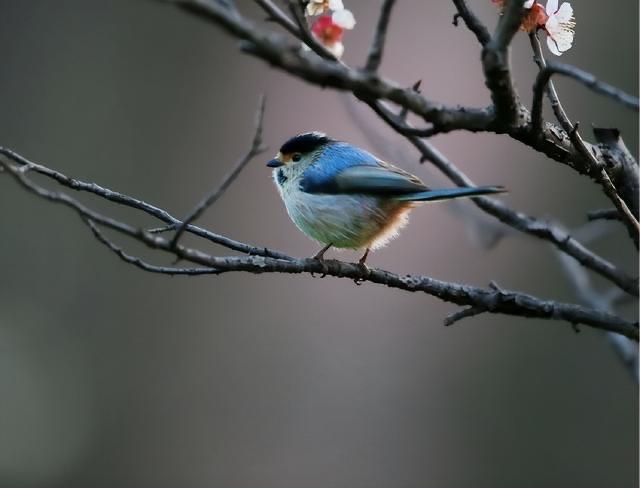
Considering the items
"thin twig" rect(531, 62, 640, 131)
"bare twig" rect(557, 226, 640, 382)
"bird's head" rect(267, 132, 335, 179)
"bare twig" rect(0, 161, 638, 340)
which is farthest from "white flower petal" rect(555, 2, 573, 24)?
"bird's head" rect(267, 132, 335, 179)

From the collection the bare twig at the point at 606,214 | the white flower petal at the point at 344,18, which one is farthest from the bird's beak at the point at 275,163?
the bare twig at the point at 606,214

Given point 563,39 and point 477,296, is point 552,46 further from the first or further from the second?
point 477,296

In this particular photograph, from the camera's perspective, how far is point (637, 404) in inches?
172

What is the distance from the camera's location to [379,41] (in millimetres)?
1088

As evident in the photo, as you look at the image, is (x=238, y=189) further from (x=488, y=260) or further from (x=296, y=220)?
(x=296, y=220)

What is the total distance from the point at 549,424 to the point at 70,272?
3069 mm

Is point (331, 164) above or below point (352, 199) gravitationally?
above

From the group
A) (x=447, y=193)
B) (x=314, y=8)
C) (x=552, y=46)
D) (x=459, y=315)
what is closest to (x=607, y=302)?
(x=447, y=193)

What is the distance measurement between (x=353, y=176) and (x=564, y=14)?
2.69ft

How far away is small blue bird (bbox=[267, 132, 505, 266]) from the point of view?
213 cm

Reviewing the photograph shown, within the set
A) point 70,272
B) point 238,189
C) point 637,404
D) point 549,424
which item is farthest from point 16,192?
point 637,404

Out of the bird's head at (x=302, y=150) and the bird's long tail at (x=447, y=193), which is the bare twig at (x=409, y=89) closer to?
the bird's long tail at (x=447, y=193)

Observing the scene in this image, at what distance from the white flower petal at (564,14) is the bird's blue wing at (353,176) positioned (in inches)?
25.9

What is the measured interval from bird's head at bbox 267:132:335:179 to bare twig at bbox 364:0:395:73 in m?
1.30
